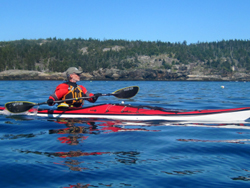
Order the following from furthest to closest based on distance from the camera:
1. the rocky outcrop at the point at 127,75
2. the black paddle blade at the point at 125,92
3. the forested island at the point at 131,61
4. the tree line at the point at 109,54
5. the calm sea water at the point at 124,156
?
1. the tree line at the point at 109,54
2. the forested island at the point at 131,61
3. the rocky outcrop at the point at 127,75
4. the black paddle blade at the point at 125,92
5. the calm sea water at the point at 124,156

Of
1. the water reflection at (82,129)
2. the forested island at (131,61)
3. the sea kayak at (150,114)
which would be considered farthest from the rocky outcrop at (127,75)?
the water reflection at (82,129)

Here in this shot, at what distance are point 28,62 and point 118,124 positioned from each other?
11965cm

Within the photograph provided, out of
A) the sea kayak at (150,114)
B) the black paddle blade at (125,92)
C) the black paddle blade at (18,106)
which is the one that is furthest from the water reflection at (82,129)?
the black paddle blade at (125,92)

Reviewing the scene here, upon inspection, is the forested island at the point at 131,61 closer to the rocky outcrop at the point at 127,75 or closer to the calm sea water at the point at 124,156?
the rocky outcrop at the point at 127,75

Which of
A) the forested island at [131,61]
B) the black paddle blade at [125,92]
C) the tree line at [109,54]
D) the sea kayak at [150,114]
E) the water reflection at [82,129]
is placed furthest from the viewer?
the tree line at [109,54]

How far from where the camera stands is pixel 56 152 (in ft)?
17.2

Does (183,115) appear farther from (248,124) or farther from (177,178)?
(177,178)

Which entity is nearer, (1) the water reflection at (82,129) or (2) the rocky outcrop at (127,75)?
(1) the water reflection at (82,129)

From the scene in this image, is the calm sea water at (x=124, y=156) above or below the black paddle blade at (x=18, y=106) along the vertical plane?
below

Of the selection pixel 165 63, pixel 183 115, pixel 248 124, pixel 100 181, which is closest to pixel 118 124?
pixel 183 115

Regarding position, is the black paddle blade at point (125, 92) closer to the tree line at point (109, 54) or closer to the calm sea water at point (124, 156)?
the calm sea water at point (124, 156)

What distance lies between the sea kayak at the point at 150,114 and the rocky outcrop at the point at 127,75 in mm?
92317

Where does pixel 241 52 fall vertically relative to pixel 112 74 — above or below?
above

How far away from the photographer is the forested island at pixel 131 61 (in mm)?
114375
